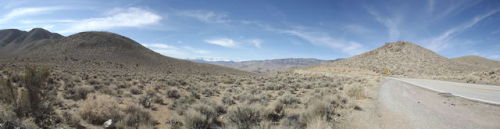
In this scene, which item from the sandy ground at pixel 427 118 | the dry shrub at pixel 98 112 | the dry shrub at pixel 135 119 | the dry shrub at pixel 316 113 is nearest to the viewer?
the sandy ground at pixel 427 118

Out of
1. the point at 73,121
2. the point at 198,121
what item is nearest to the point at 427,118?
the point at 198,121

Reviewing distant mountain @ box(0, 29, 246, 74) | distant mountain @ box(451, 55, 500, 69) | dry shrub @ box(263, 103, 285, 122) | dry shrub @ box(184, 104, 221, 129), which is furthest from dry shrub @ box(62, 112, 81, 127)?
distant mountain @ box(451, 55, 500, 69)

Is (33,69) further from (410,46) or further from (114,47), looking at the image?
(410,46)

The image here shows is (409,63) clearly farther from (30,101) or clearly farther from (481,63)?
(481,63)

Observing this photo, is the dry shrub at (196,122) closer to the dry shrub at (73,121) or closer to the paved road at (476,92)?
the dry shrub at (73,121)

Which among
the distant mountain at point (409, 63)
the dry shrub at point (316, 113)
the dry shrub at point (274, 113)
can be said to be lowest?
the dry shrub at point (274, 113)

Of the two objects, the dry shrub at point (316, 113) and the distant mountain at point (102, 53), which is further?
the distant mountain at point (102, 53)

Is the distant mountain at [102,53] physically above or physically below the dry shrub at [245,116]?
above

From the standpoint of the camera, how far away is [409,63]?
152ft

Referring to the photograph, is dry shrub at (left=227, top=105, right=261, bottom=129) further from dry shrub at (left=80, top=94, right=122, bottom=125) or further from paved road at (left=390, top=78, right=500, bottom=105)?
paved road at (left=390, top=78, right=500, bottom=105)

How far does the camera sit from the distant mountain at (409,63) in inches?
1534

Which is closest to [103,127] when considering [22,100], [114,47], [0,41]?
[22,100]

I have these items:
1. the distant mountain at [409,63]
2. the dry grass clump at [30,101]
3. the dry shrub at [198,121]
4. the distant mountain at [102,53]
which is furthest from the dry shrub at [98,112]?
the distant mountain at [409,63]

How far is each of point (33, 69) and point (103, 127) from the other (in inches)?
112
